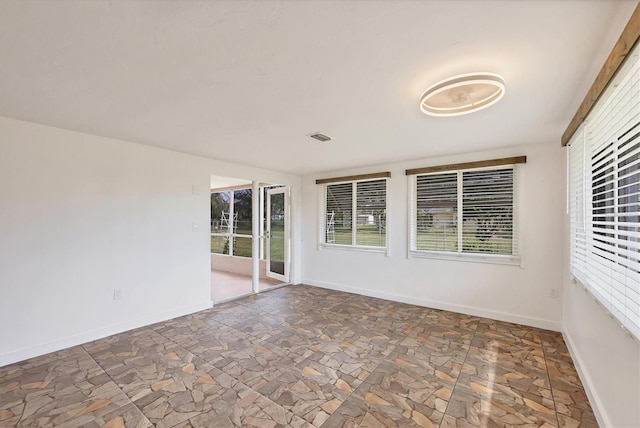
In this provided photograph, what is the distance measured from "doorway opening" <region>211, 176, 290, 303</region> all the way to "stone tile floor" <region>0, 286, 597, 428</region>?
70.4 inches

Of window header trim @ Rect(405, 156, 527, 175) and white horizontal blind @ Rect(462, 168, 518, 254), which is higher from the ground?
window header trim @ Rect(405, 156, 527, 175)

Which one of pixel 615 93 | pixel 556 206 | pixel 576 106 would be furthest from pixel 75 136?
pixel 556 206

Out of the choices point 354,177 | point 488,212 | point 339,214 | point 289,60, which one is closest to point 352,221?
point 339,214

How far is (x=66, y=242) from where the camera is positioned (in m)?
2.91

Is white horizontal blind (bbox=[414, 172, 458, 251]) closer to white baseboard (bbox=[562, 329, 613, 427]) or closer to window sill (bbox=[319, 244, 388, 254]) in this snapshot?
window sill (bbox=[319, 244, 388, 254])

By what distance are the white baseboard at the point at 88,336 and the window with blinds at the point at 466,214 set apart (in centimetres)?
356

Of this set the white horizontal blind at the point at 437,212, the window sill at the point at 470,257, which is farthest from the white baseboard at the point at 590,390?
Result: the white horizontal blind at the point at 437,212

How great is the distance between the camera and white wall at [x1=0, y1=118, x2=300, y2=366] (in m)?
2.63

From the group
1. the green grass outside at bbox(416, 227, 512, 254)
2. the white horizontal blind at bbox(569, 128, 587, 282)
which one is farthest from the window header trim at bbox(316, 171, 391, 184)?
the white horizontal blind at bbox(569, 128, 587, 282)

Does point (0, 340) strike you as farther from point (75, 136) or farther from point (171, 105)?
point (171, 105)

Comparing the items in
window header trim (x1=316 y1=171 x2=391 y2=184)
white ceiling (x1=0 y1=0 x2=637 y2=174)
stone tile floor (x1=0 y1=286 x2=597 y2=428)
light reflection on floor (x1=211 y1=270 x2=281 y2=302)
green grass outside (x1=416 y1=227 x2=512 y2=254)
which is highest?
white ceiling (x1=0 y1=0 x2=637 y2=174)

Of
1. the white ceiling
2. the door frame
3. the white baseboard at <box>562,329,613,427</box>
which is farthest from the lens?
the door frame

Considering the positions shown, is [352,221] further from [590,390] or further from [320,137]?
[590,390]

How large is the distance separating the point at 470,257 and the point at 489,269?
270mm
